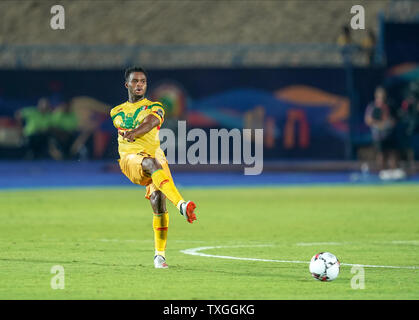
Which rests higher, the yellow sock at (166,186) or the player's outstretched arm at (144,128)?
the player's outstretched arm at (144,128)

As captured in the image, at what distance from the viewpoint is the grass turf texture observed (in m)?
10.0

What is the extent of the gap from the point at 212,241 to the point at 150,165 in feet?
12.4

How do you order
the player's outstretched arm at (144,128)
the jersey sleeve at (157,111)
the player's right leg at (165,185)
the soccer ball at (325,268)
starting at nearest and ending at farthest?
1. the soccer ball at (325,268)
2. the player's right leg at (165,185)
3. the player's outstretched arm at (144,128)
4. the jersey sleeve at (157,111)

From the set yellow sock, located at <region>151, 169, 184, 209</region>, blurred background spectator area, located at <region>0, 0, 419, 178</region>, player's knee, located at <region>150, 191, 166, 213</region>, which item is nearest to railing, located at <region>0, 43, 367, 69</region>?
blurred background spectator area, located at <region>0, 0, 419, 178</region>

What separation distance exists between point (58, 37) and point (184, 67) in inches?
697

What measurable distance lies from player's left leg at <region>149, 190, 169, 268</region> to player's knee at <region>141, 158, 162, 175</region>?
32 centimetres

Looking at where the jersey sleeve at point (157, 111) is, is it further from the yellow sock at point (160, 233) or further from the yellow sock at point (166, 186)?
the yellow sock at point (160, 233)

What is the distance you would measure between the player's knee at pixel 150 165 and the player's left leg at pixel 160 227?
324 mm

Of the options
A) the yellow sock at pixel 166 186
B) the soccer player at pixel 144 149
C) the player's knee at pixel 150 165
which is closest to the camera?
the yellow sock at pixel 166 186

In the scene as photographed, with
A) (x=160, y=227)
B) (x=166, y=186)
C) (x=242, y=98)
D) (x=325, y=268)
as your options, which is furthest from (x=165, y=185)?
(x=242, y=98)

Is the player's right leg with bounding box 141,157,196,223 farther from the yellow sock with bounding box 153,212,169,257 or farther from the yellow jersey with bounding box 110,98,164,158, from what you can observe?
the yellow sock with bounding box 153,212,169,257

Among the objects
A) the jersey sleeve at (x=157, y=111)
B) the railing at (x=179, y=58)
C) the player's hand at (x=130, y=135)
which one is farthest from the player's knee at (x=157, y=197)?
the railing at (x=179, y=58)

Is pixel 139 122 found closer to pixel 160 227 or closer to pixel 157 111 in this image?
pixel 157 111

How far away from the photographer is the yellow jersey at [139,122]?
12016 millimetres
